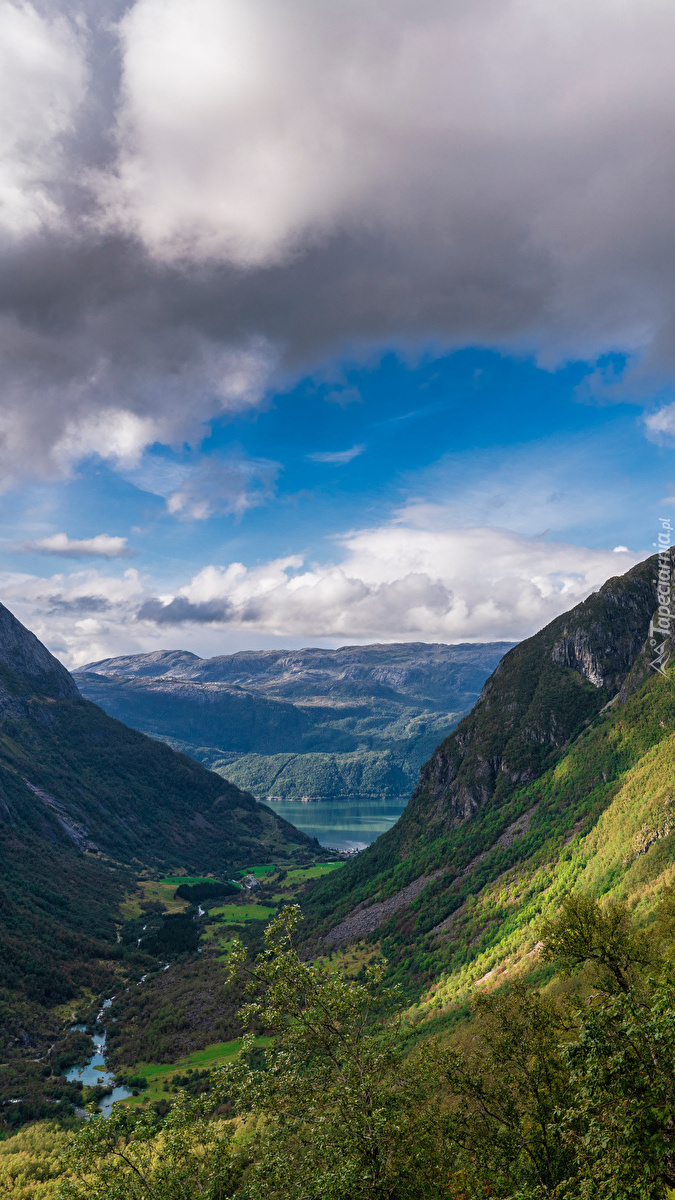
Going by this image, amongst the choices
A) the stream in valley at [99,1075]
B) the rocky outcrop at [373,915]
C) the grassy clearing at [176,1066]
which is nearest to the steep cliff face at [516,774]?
the rocky outcrop at [373,915]

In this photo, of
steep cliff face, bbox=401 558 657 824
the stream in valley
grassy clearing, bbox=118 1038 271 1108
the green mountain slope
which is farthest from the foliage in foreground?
steep cliff face, bbox=401 558 657 824

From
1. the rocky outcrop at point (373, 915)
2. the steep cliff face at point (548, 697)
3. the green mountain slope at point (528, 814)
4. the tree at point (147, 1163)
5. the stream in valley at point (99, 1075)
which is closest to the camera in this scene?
the tree at point (147, 1163)

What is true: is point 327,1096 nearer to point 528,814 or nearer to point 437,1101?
point 437,1101

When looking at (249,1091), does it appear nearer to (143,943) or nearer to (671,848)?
(671,848)

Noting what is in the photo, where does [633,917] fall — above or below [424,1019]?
above

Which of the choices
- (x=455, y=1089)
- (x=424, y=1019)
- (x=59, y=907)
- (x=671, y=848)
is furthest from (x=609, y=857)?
(x=59, y=907)

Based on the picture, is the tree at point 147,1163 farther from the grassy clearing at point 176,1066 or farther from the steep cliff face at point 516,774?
the steep cliff face at point 516,774
